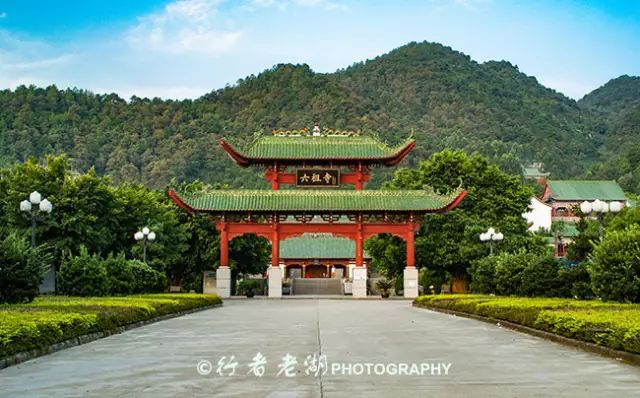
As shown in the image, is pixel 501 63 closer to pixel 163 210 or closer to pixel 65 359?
pixel 163 210

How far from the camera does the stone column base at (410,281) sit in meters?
47.0

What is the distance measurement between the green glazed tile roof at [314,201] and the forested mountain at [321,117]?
39685mm

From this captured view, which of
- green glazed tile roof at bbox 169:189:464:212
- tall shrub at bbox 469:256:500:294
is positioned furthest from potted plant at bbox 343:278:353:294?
tall shrub at bbox 469:256:500:294

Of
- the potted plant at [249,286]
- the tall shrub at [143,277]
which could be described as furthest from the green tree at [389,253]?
the tall shrub at [143,277]

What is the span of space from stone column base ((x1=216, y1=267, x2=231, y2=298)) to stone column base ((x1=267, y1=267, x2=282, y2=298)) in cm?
240

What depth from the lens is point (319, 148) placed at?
49031 mm

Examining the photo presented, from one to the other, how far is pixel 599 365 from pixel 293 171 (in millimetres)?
38006

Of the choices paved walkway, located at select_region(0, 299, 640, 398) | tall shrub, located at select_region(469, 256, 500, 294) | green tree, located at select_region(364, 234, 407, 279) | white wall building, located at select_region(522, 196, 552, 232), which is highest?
white wall building, located at select_region(522, 196, 552, 232)

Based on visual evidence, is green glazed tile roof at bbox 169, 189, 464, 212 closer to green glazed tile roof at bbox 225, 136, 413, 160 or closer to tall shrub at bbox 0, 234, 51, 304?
green glazed tile roof at bbox 225, 136, 413, 160

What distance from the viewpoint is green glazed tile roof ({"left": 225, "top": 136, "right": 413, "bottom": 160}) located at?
48094mm

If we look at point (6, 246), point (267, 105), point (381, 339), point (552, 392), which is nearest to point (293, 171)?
point (6, 246)

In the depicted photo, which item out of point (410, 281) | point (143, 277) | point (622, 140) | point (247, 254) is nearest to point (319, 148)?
point (410, 281)

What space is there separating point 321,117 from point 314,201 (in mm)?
70790

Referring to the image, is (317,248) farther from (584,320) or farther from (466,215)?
(584,320)
